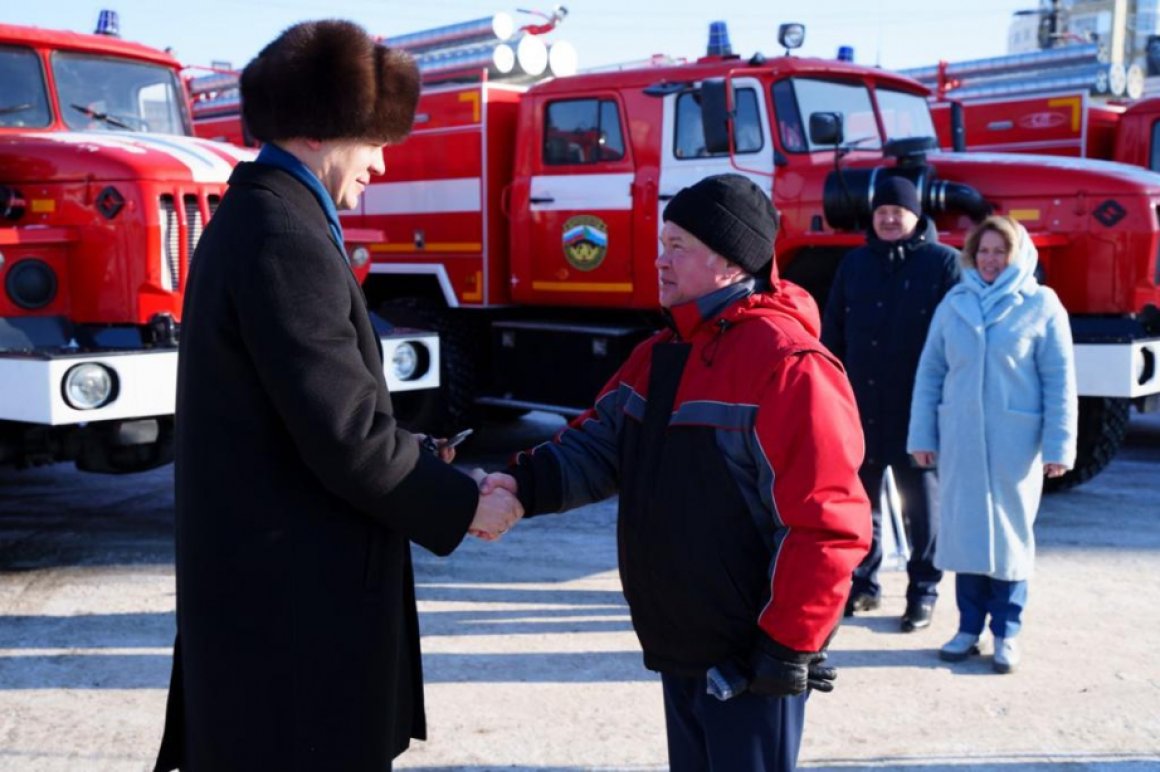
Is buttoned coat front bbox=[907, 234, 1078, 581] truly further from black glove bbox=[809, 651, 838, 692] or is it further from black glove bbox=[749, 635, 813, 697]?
black glove bbox=[749, 635, 813, 697]

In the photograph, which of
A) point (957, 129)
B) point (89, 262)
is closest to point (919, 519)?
point (89, 262)

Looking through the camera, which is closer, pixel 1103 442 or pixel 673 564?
pixel 673 564

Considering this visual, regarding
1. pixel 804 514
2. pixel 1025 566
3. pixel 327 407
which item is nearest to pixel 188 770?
pixel 327 407

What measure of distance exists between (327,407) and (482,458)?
682cm

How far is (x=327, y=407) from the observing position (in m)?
2.11

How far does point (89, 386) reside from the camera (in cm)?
534

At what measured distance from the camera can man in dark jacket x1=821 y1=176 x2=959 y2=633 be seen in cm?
504

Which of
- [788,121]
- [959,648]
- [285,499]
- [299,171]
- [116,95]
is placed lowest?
[959,648]

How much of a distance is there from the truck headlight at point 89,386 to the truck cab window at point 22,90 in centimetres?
198

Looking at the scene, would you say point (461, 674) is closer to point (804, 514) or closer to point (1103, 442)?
point (804, 514)

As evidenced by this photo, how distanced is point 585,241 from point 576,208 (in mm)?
216

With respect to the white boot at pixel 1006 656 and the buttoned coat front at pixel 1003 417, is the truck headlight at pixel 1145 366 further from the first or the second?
the white boot at pixel 1006 656

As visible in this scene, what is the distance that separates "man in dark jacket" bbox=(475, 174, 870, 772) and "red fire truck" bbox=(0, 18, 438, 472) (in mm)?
3296

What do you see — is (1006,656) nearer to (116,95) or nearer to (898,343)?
(898,343)
